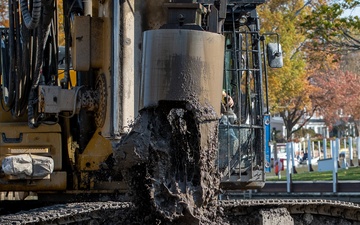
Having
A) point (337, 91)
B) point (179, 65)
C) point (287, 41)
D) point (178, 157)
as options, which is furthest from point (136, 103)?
point (337, 91)

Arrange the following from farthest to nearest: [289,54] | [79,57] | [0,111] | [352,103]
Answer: [352,103] → [289,54] → [0,111] → [79,57]

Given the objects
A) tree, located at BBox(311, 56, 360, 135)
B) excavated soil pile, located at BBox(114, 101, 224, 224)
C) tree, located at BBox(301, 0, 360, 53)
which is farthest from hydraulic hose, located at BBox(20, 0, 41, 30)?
tree, located at BBox(311, 56, 360, 135)

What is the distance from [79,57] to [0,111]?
7.52 ft

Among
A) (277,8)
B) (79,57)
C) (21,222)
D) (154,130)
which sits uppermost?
(277,8)

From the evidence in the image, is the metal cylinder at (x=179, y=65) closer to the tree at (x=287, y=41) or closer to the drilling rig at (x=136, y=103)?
the drilling rig at (x=136, y=103)

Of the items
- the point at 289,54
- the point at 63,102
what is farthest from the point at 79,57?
the point at 289,54

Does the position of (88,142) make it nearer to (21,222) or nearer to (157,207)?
(21,222)

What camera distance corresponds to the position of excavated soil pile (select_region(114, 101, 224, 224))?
669 centimetres

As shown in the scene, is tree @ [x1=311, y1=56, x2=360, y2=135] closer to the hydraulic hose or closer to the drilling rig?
the drilling rig

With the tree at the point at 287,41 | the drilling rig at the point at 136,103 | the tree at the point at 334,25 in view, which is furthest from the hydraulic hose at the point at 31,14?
the tree at the point at 287,41

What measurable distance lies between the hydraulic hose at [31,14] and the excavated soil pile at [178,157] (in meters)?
2.14

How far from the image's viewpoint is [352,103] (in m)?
54.2

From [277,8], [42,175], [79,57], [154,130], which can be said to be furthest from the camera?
[277,8]

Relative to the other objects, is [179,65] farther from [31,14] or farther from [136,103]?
[31,14]
